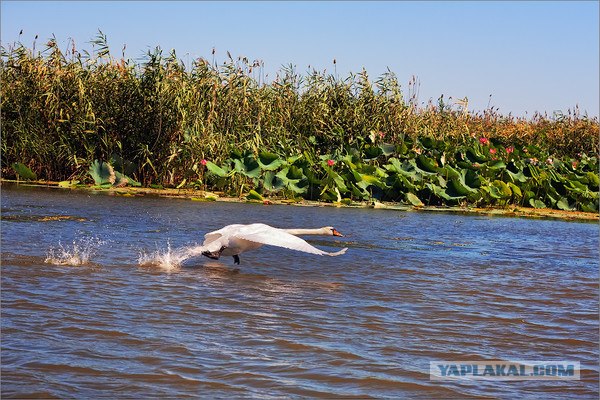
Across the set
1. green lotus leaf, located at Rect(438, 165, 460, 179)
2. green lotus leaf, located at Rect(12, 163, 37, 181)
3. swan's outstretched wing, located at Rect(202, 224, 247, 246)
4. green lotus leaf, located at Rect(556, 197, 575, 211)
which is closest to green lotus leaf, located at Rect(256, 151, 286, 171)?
green lotus leaf, located at Rect(438, 165, 460, 179)

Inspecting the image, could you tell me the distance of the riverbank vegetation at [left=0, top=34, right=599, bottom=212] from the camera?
16.9m

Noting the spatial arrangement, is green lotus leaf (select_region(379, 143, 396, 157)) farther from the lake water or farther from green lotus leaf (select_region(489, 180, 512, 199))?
the lake water

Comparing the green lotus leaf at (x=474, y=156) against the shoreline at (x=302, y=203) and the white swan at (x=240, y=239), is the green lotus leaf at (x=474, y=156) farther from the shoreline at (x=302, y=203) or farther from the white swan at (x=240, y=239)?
the white swan at (x=240, y=239)

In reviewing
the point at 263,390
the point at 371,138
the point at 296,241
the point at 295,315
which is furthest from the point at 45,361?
the point at 371,138

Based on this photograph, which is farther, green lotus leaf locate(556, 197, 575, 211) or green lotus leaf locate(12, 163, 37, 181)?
green lotus leaf locate(556, 197, 575, 211)

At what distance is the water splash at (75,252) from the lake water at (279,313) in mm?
25

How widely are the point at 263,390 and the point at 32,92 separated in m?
13.7

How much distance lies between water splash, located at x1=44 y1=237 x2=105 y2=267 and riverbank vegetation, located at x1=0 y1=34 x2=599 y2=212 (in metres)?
6.44

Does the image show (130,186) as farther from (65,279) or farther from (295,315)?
(295,315)

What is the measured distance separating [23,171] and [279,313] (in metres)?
11.6

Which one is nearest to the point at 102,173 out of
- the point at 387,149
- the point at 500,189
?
the point at 387,149

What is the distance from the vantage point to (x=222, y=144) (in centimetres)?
1730

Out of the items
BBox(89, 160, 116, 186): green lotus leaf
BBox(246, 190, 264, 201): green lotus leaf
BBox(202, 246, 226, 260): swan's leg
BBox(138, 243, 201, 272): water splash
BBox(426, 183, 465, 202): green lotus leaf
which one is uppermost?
BBox(89, 160, 116, 186): green lotus leaf

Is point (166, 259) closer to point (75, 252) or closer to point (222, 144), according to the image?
point (75, 252)
